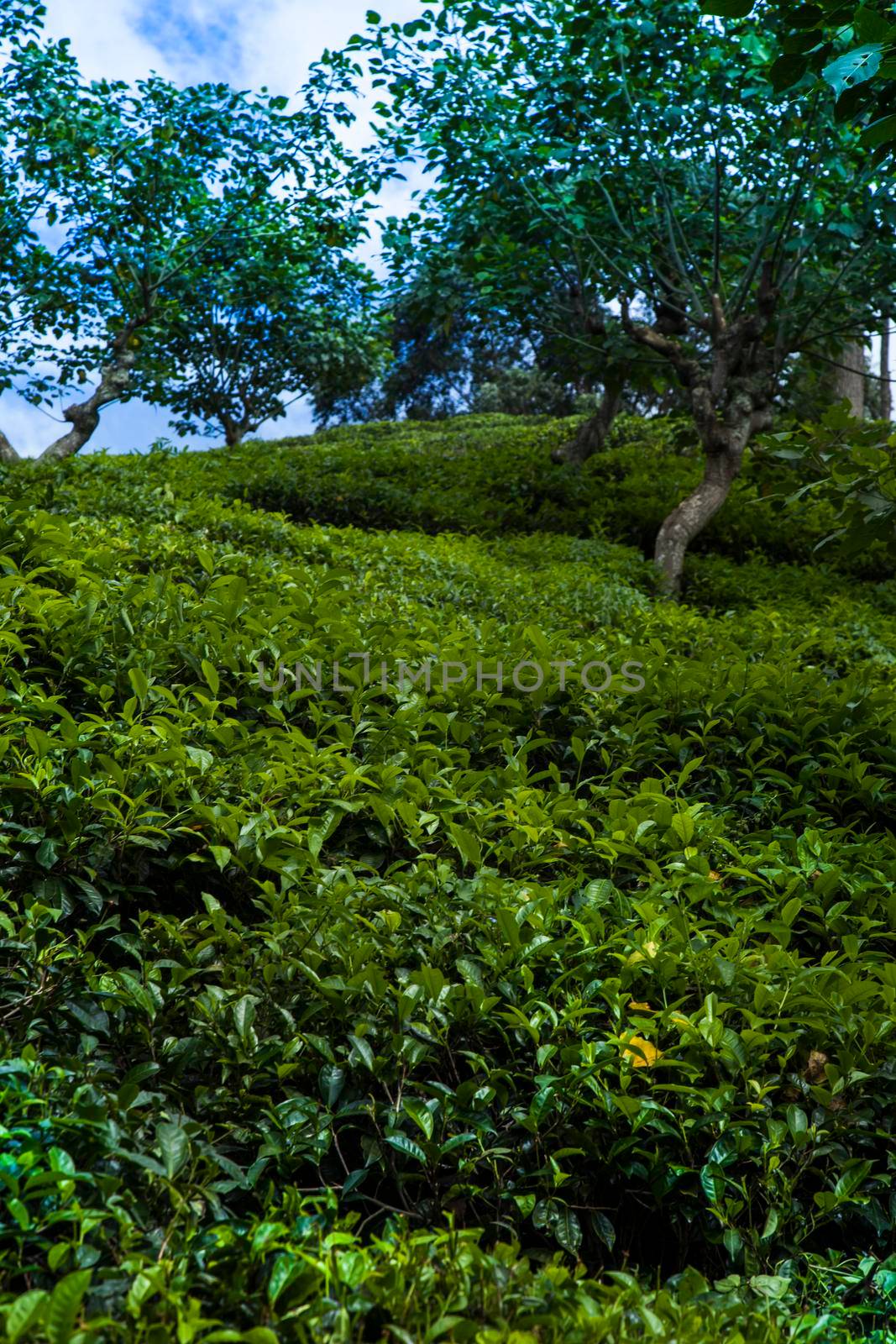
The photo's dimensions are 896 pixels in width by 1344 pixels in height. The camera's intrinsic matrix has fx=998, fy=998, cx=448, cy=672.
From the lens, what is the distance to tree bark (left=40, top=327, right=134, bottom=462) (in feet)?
33.0

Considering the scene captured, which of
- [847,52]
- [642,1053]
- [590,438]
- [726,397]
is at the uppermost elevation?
[590,438]

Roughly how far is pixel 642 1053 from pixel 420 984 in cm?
52

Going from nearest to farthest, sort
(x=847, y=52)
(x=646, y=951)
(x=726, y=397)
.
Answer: (x=646, y=951)
(x=847, y=52)
(x=726, y=397)

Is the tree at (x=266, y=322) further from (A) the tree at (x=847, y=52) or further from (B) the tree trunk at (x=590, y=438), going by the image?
(A) the tree at (x=847, y=52)

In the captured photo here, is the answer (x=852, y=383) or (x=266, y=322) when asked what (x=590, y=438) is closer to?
(x=852, y=383)

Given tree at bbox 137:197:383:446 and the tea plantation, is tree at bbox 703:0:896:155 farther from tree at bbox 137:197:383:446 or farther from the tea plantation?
tree at bbox 137:197:383:446

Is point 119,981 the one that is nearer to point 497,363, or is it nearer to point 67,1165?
point 67,1165

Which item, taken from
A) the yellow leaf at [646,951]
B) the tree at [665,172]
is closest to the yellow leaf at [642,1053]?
the yellow leaf at [646,951]

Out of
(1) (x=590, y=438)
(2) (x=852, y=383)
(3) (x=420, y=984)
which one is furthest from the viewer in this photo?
(2) (x=852, y=383)

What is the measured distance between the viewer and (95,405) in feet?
33.2

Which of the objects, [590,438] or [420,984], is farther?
[590,438]

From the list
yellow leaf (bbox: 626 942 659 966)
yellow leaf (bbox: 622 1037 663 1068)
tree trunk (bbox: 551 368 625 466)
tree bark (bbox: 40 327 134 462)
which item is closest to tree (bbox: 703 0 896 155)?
yellow leaf (bbox: 626 942 659 966)

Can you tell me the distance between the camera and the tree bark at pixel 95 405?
10055 millimetres

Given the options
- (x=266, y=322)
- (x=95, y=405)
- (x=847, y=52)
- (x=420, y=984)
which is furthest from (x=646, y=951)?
(x=266, y=322)
